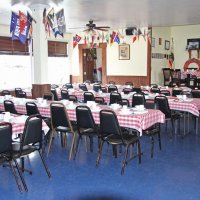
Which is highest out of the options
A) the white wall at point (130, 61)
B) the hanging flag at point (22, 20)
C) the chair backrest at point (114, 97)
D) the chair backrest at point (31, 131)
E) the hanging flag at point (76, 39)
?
the hanging flag at point (76, 39)

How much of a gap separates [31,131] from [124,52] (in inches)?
349

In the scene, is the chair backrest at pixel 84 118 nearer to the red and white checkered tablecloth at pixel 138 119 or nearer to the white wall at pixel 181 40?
the red and white checkered tablecloth at pixel 138 119

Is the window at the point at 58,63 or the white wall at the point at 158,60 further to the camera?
the white wall at the point at 158,60

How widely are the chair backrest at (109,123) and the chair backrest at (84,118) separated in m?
0.26

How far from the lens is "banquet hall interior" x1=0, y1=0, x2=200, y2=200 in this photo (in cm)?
357

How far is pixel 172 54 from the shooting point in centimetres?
1402

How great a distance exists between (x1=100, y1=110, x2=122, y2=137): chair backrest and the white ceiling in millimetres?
3408

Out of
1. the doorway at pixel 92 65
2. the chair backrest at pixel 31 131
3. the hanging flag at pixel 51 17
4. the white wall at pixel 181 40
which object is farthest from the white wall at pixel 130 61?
the chair backrest at pixel 31 131

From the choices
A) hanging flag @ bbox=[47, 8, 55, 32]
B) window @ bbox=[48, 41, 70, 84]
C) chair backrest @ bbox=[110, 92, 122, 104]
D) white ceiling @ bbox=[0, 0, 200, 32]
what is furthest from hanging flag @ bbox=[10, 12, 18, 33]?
window @ bbox=[48, 41, 70, 84]

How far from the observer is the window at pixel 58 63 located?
11633 mm

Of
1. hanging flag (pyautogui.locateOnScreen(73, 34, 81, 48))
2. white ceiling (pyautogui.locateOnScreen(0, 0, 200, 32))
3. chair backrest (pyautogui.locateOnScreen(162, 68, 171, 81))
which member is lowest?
chair backrest (pyautogui.locateOnScreen(162, 68, 171, 81))

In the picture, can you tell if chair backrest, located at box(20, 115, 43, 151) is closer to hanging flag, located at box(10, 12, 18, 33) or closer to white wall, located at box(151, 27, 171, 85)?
hanging flag, located at box(10, 12, 18, 33)

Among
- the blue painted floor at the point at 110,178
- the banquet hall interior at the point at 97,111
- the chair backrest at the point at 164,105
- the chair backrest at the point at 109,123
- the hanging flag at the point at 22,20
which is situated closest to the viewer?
the blue painted floor at the point at 110,178

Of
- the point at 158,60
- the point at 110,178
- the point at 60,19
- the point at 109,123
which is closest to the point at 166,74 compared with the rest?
the point at 158,60
